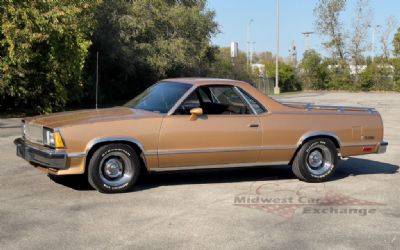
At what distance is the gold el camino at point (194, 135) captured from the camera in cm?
671

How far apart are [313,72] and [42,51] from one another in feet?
118

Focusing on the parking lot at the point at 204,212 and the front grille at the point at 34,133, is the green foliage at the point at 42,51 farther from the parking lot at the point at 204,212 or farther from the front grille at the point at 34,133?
the front grille at the point at 34,133

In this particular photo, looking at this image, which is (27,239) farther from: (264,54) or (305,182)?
(264,54)

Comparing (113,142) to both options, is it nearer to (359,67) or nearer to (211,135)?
(211,135)

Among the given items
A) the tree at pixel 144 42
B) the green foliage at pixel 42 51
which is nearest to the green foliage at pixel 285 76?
the tree at pixel 144 42

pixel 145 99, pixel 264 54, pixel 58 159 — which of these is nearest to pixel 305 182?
pixel 145 99

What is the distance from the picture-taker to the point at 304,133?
783 centimetres

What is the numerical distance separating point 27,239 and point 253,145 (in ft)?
11.7

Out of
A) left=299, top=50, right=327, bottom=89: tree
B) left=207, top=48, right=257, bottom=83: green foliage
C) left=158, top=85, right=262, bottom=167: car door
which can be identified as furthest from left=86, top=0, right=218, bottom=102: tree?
left=299, top=50, right=327, bottom=89: tree

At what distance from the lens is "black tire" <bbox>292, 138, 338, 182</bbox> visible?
791 centimetres

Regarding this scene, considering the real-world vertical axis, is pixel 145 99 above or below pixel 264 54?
below

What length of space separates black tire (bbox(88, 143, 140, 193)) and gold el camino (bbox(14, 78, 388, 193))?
13mm

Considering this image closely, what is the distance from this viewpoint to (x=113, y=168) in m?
6.90

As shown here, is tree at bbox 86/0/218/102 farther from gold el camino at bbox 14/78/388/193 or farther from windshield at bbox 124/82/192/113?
gold el camino at bbox 14/78/388/193
